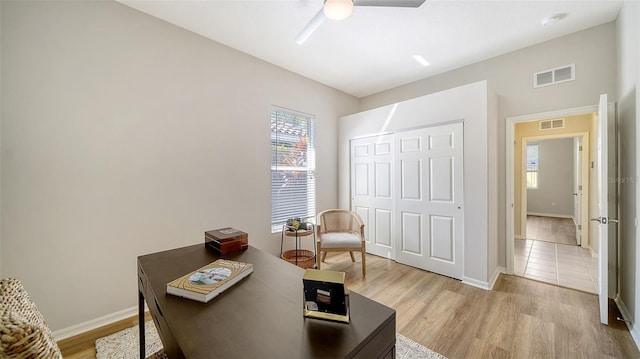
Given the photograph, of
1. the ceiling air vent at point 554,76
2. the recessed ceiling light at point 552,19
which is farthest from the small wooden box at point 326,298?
the ceiling air vent at point 554,76

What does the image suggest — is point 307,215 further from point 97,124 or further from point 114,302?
point 97,124

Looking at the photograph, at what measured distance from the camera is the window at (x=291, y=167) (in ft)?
11.1

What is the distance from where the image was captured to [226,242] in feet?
4.89

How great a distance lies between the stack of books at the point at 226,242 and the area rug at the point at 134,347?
0.90 meters

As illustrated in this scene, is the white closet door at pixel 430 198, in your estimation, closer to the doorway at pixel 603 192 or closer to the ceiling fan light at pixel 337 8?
the doorway at pixel 603 192

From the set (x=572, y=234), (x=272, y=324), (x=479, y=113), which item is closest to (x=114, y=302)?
(x=272, y=324)

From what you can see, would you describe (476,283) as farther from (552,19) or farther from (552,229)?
(552,229)

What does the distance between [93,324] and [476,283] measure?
151 inches

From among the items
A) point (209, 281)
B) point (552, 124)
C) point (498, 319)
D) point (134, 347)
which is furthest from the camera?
point (552, 124)

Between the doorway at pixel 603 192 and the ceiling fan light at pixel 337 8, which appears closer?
the ceiling fan light at pixel 337 8

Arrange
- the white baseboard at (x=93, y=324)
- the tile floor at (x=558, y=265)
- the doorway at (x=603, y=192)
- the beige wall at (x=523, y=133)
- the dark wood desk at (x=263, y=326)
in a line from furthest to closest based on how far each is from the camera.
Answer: the beige wall at (x=523, y=133) → the tile floor at (x=558, y=265) → the doorway at (x=603, y=192) → the white baseboard at (x=93, y=324) → the dark wood desk at (x=263, y=326)

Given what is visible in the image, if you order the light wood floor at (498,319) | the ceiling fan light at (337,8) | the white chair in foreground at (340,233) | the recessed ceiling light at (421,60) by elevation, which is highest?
the recessed ceiling light at (421,60)

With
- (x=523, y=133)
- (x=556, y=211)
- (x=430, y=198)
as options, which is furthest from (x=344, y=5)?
(x=556, y=211)

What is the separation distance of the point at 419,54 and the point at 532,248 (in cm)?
384
